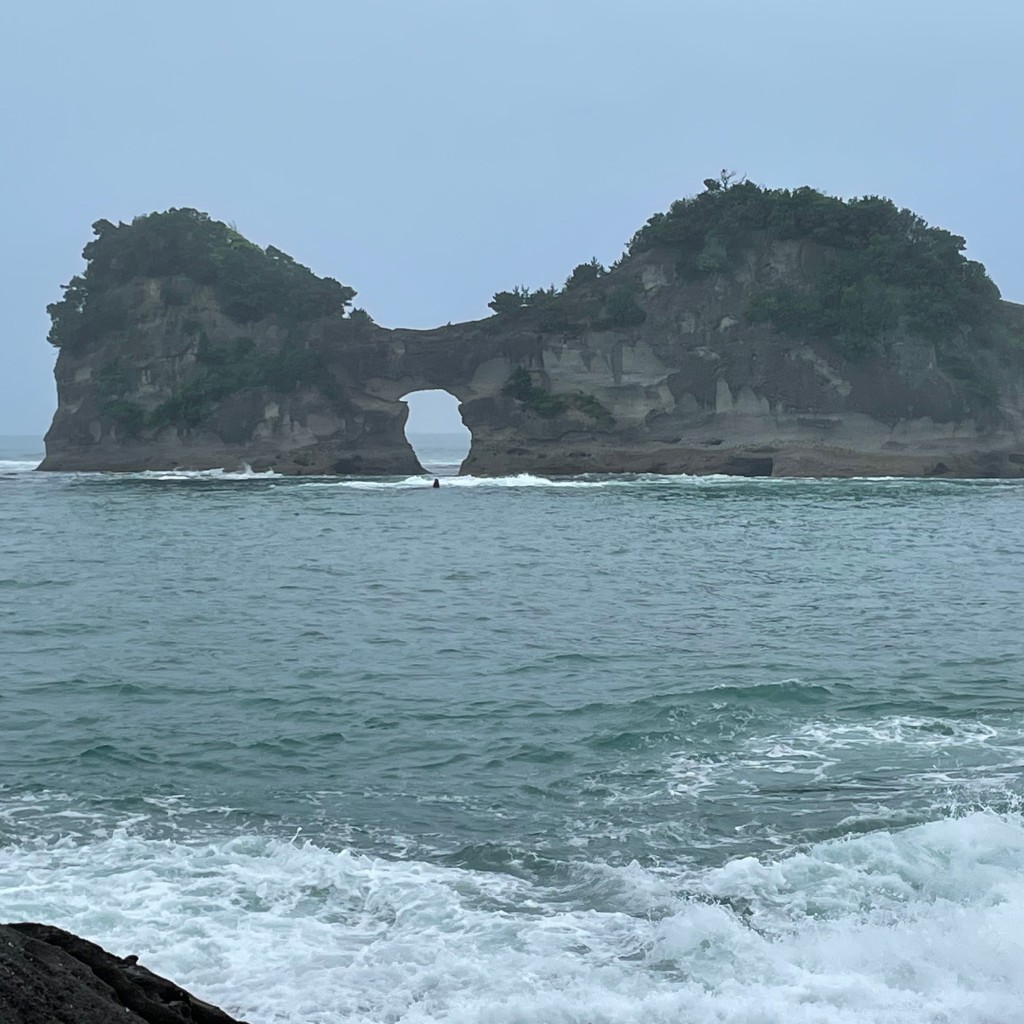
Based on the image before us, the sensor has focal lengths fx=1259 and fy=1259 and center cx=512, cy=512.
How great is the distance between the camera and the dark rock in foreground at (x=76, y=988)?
16.6ft

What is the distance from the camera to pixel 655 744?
476 inches

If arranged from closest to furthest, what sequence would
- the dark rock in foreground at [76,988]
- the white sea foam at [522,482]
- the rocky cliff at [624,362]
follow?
1. the dark rock in foreground at [76,988]
2. the white sea foam at [522,482]
3. the rocky cliff at [624,362]

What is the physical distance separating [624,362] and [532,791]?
193 feet

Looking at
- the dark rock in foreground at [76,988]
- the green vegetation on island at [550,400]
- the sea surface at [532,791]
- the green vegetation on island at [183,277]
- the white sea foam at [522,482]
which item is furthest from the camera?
the green vegetation on island at [183,277]

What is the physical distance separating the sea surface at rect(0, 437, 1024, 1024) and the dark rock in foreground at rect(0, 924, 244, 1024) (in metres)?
1.01

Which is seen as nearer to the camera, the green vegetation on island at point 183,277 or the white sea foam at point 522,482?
the white sea foam at point 522,482

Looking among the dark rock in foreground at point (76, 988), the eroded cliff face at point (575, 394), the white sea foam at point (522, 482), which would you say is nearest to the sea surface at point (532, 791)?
the dark rock in foreground at point (76, 988)

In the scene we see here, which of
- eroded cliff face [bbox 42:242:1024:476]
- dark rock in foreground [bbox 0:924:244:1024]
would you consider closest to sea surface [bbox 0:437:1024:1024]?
dark rock in foreground [bbox 0:924:244:1024]

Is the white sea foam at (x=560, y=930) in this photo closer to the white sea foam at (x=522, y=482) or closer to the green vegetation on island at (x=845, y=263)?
the white sea foam at (x=522, y=482)

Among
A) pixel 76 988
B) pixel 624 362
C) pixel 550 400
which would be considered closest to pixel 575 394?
pixel 550 400

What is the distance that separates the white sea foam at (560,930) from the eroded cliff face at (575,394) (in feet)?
184

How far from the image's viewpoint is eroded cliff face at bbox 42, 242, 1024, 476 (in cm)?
6406

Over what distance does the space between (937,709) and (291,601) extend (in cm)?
1159

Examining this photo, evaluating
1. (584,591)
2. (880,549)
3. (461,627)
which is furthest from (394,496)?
(461,627)
